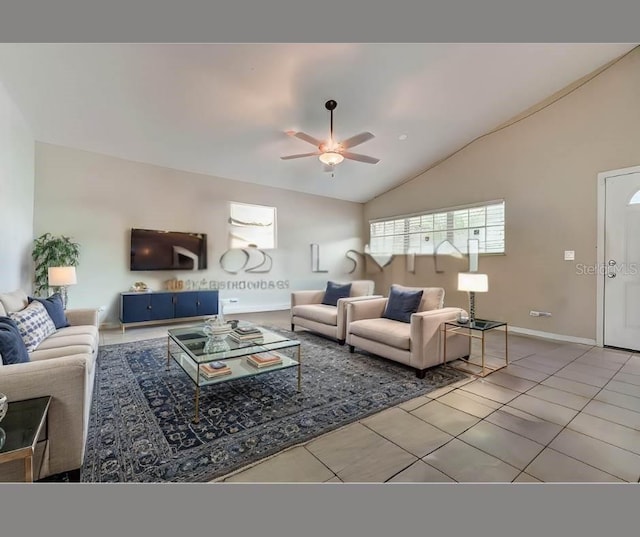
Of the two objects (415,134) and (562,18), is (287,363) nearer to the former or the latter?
(562,18)

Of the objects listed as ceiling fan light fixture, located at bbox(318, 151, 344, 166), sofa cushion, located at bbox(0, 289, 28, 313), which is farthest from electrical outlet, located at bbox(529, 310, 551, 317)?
sofa cushion, located at bbox(0, 289, 28, 313)

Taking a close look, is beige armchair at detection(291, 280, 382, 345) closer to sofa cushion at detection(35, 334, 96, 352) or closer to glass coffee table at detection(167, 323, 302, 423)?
glass coffee table at detection(167, 323, 302, 423)

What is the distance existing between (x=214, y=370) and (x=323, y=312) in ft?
6.75

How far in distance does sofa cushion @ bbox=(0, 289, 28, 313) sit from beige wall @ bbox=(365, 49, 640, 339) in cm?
621

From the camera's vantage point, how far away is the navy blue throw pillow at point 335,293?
4.61m

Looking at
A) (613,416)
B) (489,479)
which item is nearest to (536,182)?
(613,416)

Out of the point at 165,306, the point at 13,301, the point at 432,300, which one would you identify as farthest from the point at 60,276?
the point at 432,300

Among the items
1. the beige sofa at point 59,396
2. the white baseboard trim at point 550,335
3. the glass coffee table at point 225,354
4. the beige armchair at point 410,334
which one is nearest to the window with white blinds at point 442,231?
the white baseboard trim at point 550,335

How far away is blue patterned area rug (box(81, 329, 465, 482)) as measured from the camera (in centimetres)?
164

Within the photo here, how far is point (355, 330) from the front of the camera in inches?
140

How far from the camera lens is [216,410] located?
7.32ft

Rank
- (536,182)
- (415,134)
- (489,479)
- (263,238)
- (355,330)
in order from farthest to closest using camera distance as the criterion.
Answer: (263,238) < (415,134) < (536,182) < (355,330) < (489,479)

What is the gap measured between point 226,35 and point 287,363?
115 inches

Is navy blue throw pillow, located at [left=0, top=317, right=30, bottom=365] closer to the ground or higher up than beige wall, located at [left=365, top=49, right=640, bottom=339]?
closer to the ground
